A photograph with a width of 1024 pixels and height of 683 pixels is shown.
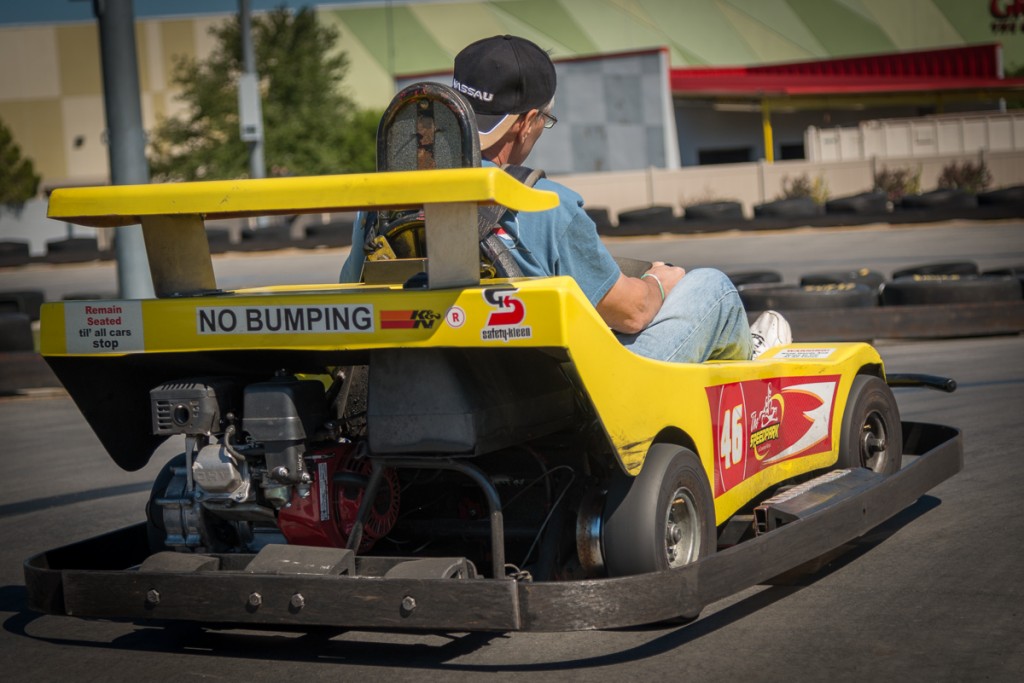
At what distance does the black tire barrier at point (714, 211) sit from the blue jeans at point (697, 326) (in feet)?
56.5

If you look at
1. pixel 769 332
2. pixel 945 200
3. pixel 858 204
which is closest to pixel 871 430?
pixel 769 332

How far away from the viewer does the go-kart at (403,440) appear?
127 inches

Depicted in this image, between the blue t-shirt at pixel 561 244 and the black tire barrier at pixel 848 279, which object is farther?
the black tire barrier at pixel 848 279

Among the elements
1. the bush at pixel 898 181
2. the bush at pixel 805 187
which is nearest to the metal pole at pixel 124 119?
the bush at pixel 805 187

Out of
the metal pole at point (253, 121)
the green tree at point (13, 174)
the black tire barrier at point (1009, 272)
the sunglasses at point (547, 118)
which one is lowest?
the black tire barrier at point (1009, 272)

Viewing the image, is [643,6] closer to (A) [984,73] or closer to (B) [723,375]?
(A) [984,73]

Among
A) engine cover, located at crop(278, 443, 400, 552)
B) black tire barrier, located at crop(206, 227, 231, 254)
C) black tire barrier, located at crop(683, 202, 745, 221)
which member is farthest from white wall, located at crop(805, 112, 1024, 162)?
engine cover, located at crop(278, 443, 400, 552)

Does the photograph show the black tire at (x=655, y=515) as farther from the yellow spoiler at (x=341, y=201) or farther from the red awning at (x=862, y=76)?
the red awning at (x=862, y=76)

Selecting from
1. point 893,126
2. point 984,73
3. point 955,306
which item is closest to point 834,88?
point 893,126

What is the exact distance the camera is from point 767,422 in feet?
14.3

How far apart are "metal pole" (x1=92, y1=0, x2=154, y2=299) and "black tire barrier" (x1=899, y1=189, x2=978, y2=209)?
44.8ft

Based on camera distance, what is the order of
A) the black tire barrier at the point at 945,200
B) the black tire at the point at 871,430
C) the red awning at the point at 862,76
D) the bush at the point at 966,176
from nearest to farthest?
1. the black tire at the point at 871,430
2. the black tire barrier at the point at 945,200
3. the bush at the point at 966,176
4. the red awning at the point at 862,76

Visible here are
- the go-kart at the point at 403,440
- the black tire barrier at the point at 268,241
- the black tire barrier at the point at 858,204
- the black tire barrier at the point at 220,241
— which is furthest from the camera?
the black tire barrier at the point at 220,241

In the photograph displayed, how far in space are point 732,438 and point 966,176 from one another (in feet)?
87.5
